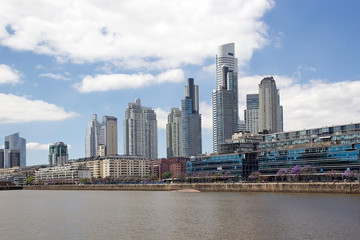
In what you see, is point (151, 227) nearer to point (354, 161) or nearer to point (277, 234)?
point (277, 234)

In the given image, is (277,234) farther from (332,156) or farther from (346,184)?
(332,156)

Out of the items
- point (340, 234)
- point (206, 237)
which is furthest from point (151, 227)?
point (340, 234)

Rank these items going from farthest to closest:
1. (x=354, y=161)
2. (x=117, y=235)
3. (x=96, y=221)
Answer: (x=354, y=161), (x=96, y=221), (x=117, y=235)

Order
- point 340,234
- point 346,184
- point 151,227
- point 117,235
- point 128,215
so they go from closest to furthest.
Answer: point 340,234 → point 117,235 → point 151,227 → point 128,215 → point 346,184

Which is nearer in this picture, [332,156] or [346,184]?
[346,184]

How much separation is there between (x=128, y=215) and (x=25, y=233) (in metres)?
26.8

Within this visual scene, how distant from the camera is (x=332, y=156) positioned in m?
193

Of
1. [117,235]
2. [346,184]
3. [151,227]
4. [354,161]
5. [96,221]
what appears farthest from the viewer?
[354,161]

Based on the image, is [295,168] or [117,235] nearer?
[117,235]

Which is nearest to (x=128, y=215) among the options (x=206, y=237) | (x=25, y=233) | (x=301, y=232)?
(x=25, y=233)

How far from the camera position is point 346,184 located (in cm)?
14525

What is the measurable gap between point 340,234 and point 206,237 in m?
17.7

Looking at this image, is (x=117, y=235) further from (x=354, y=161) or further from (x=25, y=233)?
(x=354, y=161)

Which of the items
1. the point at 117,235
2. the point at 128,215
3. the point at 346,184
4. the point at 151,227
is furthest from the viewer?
the point at 346,184
